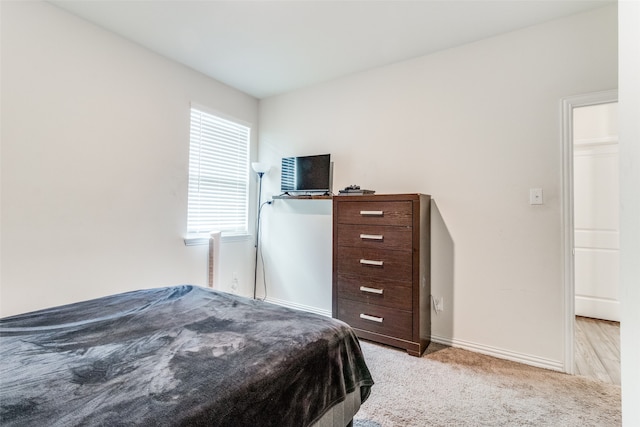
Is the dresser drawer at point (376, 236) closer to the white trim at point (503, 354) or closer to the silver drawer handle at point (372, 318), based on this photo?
the silver drawer handle at point (372, 318)

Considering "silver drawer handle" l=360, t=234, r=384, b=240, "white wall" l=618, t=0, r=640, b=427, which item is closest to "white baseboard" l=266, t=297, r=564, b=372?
"silver drawer handle" l=360, t=234, r=384, b=240

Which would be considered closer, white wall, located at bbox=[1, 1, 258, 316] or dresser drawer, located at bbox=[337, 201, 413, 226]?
white wall, located at bbox=[1, 1, 258, 316]

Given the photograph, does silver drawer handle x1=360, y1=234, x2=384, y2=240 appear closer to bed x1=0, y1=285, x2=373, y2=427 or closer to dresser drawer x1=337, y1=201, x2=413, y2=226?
dresser drawer x1=337, y1=201, x2=413, y2=226

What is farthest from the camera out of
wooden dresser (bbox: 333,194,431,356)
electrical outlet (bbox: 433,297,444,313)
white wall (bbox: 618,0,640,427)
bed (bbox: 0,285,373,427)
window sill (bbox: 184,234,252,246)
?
window sill (bbox: 184,234,252,246)

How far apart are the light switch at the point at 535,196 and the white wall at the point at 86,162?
3083 millimetres

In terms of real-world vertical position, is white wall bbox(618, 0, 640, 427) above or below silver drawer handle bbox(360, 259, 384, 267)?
above

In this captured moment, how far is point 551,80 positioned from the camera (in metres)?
2.29

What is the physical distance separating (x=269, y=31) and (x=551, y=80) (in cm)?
222

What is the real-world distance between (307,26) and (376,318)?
2452 mm

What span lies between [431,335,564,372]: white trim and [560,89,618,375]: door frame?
0.08 m

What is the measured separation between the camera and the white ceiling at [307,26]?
85.0 inches

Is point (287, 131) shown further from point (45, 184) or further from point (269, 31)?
point (45, 184)

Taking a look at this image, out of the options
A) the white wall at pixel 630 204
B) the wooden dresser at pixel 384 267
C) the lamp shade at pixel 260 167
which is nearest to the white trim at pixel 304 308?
the wooden dresser at pixel 384 267

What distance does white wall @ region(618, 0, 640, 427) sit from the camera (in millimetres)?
602
